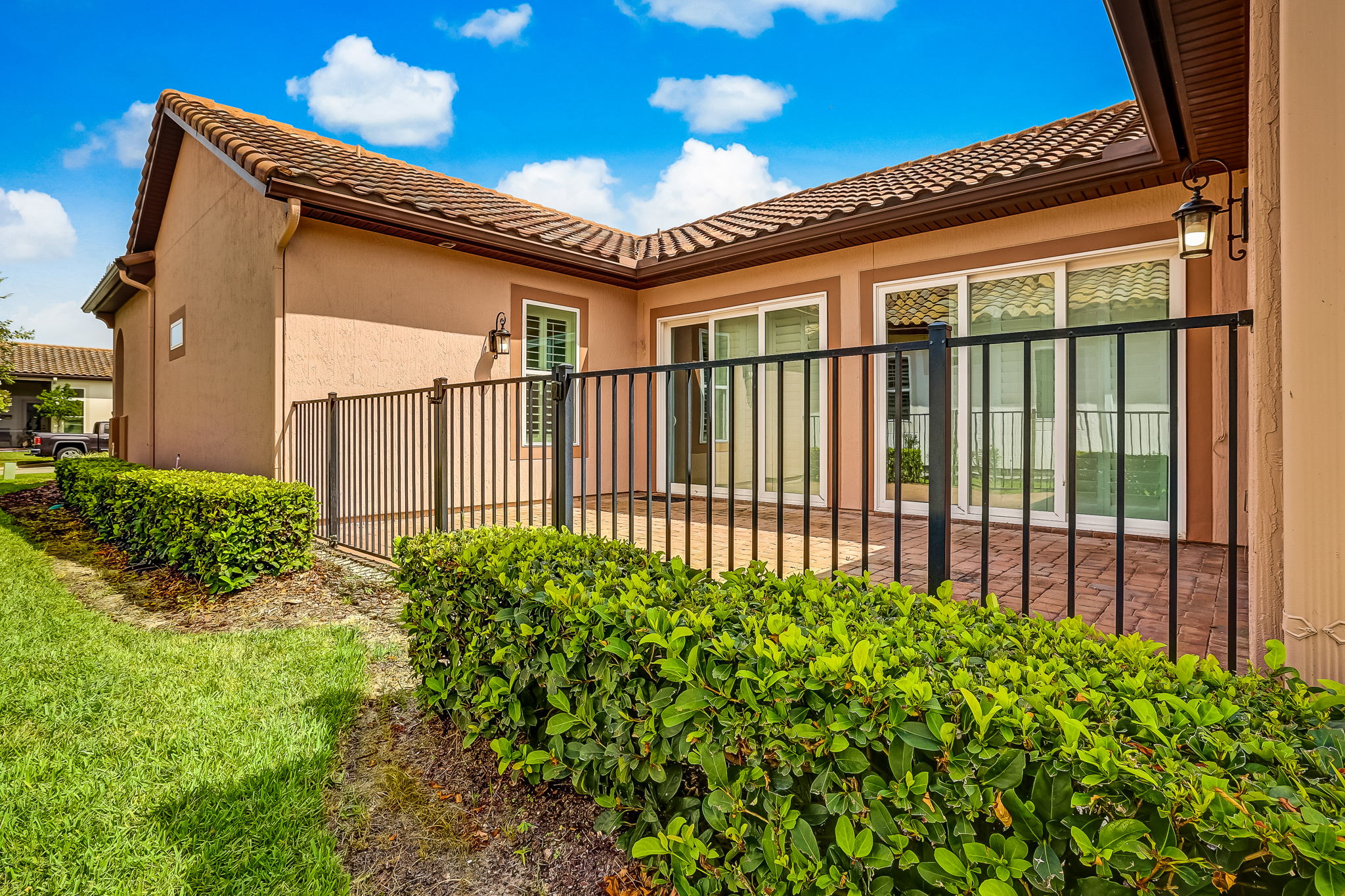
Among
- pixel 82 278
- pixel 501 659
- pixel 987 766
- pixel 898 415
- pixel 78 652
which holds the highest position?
pixel 82 278

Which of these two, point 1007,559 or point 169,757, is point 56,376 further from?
point 1007,559

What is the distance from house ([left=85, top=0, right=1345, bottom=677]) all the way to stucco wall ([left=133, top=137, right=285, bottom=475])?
5 centimetres

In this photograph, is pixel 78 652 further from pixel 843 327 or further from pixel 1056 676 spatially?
pixel 843 327

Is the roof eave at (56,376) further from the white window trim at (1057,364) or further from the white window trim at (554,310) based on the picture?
the white window trim at (1057,364)

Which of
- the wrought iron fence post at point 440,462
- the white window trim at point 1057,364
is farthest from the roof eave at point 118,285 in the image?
the white window trim at point 1057,364

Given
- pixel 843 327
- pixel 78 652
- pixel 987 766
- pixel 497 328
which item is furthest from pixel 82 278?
pixel 987 766

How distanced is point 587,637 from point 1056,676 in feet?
3.88

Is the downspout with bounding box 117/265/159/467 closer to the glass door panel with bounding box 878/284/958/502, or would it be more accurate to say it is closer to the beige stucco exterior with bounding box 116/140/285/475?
the beige stucco exterior with bounding box 116/140/285/475

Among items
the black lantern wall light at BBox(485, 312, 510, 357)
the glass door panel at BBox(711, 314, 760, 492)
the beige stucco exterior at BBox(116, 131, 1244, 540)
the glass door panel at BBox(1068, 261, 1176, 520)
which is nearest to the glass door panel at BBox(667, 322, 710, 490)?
the glass door panel at BBox(711, 314, 760, 492)

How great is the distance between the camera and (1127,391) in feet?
18.1

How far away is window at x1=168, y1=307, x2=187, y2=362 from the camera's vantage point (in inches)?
321

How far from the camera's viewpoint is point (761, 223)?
7.60 meters

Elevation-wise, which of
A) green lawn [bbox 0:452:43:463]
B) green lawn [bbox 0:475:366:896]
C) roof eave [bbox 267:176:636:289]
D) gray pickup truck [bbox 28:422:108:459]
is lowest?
green lawn [bbox 0:475:366:896]

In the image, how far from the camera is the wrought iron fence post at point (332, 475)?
5.33 meters
